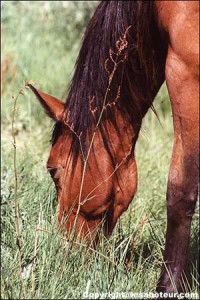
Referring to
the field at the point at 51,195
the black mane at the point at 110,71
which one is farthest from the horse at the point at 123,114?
the field at the point at 51,195

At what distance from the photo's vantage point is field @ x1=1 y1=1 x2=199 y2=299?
349 centimetres

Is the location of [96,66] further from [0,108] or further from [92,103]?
[0,108]

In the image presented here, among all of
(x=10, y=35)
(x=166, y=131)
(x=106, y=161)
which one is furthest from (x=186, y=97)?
(x=10, y=35)

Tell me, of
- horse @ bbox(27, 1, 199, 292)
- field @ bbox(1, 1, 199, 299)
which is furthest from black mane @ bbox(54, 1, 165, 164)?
field @ bbox(1, 1, 199, 299)

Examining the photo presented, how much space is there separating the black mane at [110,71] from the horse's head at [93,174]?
4cm

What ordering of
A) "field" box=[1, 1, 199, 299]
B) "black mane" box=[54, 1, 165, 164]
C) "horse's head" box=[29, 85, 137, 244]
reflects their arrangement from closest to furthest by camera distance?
"field" box=[1, 1, 199, 299] < "black mane" box=[54, 1, 165, 164] < "horse's head" box=[29, 85, 137, 244]

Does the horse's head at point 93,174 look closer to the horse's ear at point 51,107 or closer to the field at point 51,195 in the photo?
the horse's ear at point 51,107

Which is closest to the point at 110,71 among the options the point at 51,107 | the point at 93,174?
the point at 51,107

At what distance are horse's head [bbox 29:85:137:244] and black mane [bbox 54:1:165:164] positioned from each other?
0.04 m

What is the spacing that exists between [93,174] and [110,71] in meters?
0.54

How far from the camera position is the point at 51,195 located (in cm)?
454

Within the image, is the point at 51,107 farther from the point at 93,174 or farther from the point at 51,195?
the point at 51,195

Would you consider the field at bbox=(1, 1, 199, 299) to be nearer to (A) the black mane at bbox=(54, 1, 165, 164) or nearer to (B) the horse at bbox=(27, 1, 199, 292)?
(B) the horse at bbox=(27, 1, 199, 292)

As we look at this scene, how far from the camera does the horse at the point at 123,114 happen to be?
3.32m
